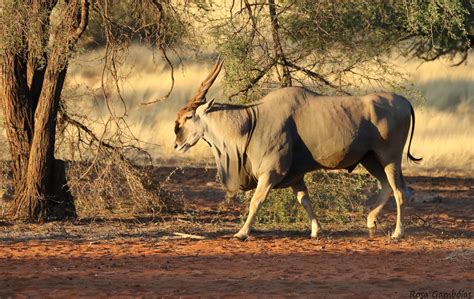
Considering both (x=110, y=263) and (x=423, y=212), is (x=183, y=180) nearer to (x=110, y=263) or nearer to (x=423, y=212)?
→ (x=423, y=212)

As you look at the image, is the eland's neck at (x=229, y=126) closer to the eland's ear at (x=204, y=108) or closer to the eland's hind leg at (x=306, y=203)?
the eland's ear at (x=204, y=108)

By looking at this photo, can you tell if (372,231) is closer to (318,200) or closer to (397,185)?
(397,185)

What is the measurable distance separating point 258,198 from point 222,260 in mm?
1529

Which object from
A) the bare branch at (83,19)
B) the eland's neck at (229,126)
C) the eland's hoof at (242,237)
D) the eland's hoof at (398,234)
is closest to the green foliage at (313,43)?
the eland's neck at (229,126)

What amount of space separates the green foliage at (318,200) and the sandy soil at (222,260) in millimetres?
687

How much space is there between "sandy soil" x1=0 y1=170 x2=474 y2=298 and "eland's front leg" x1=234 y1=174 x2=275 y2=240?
15cm

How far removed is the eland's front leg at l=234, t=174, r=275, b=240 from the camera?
12742mm

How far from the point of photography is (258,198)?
12.7m

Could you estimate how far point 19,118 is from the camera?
14984mm

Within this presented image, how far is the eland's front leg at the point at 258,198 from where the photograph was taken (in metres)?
12.7

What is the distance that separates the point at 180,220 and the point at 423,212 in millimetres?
4332

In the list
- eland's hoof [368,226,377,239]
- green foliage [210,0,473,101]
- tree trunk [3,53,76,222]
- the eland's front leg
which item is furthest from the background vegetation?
the eland's front leg

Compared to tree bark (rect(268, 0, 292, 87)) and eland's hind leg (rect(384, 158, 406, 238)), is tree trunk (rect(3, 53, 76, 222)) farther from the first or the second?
eland's hind leg (rect(384, 158, 406, 238))

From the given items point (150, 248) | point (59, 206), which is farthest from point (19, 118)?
Answer: point (150, 248)
